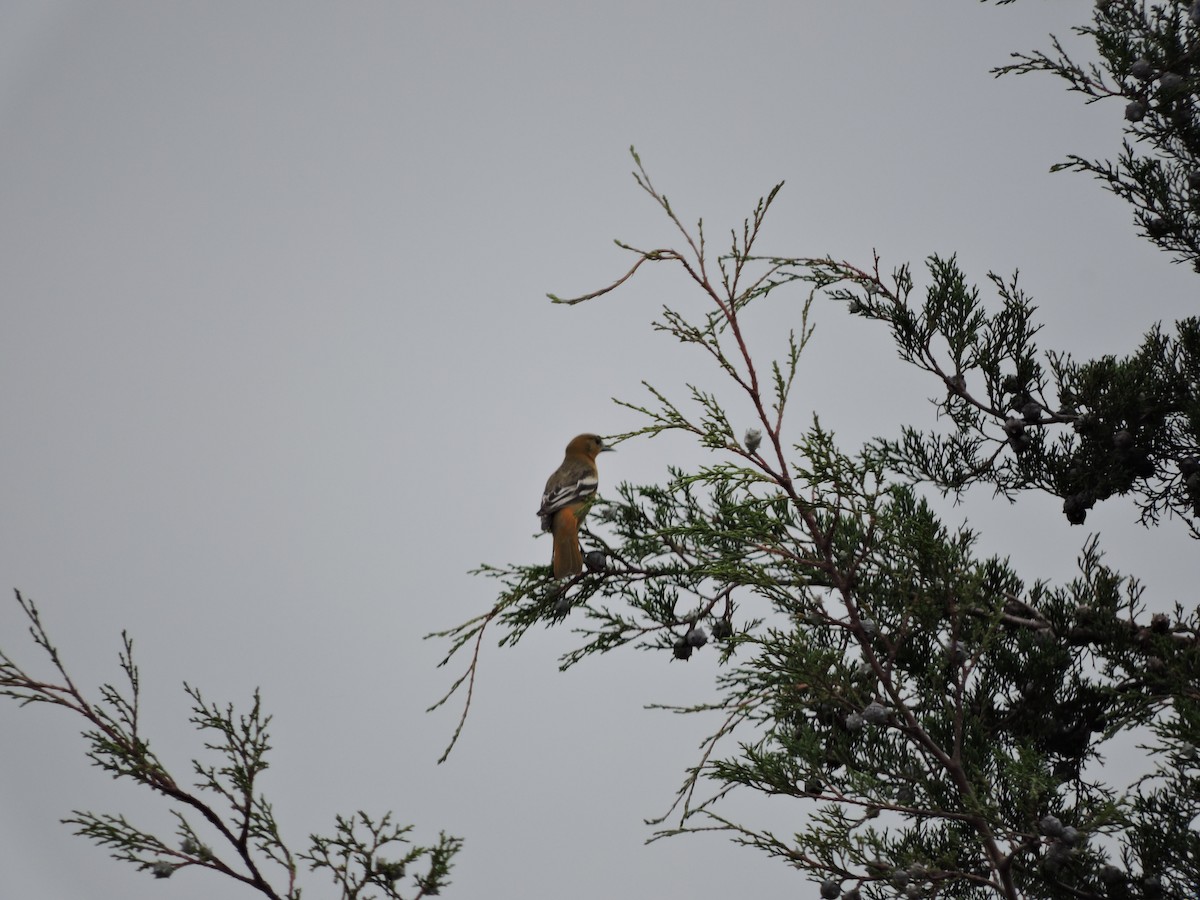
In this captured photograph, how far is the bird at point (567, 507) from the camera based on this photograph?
2459 millimetres

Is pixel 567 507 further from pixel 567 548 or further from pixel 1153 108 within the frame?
pixel 1153 108

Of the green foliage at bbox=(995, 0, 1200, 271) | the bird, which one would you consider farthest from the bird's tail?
the green foliage at bbox=(995, 0, 1200, 271)

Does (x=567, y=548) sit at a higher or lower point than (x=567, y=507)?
lower

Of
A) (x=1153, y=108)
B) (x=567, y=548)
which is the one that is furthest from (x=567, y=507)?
(x=1153, y=108)

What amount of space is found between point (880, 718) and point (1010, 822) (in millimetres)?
533

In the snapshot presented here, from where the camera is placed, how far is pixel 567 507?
101 inches

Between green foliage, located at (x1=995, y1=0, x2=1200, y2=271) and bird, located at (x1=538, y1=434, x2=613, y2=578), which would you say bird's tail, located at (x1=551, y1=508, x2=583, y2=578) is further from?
green foliage, located at (x1=995, y1=0, x2=1200, y2=271)

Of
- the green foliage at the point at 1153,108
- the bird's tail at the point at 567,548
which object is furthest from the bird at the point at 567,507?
the green foliage at the point at 1153,108

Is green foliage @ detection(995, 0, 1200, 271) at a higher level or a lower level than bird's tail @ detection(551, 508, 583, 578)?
higher

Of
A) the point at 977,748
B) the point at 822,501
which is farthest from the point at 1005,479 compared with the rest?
the point at 822,501

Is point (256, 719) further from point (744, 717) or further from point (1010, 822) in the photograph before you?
point (1010, 822)

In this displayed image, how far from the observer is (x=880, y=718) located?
6.32 ft

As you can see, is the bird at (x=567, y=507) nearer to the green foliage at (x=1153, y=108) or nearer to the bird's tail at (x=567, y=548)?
the bird's tail at (x=567, y=548)

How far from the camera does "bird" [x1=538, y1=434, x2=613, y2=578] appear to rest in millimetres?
2459
